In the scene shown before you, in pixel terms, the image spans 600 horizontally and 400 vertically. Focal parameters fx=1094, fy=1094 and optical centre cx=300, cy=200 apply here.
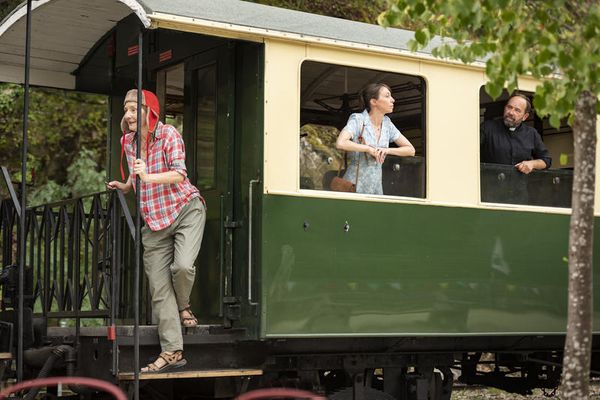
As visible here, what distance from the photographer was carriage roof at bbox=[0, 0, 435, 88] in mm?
6812

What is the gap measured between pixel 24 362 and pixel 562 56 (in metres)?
4.27

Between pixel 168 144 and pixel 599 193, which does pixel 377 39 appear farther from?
pixel 599 193

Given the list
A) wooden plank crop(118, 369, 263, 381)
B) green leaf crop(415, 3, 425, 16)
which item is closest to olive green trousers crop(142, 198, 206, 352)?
wooden plank crop(118, 369, 263, 381)

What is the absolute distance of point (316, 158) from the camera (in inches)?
291

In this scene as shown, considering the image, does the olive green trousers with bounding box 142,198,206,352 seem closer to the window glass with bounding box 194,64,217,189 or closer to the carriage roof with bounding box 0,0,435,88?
the window glass with bounding box 194,64,217,189

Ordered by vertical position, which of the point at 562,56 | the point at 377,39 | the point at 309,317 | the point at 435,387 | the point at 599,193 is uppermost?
the point at 377,39

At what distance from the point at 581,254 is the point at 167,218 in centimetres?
266

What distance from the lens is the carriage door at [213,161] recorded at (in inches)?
290

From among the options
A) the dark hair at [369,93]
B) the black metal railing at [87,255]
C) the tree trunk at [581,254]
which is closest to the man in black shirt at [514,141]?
the dark hair at [369,93]

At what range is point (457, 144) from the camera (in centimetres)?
795

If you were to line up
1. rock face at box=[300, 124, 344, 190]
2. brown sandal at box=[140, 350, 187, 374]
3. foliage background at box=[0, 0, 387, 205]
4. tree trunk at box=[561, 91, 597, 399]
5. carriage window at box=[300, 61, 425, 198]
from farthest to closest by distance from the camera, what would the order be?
1. foliage background at box=[0, 0, 387, 205]
2. carriage window at box=[300, 61, 425, 198]
3. rock face at box=[300, 124, 344, 190]
4. brown sandal at box=[140, 350, 187, 374]
5. tree trunk at box=[561, 91, 597, 399]

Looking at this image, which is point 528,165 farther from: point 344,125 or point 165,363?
point 165,363

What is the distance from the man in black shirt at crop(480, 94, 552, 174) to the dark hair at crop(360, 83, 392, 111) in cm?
108

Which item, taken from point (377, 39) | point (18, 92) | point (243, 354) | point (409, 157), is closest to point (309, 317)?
point (243, 354)
